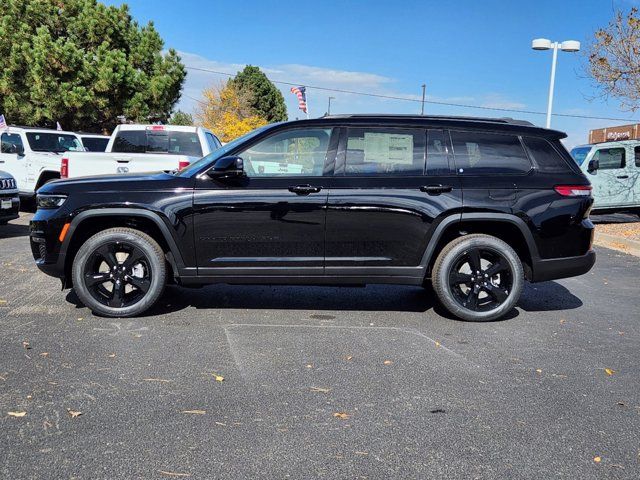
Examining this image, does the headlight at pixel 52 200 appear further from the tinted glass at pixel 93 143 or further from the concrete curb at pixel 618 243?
the tinted glass at pixel 93 143

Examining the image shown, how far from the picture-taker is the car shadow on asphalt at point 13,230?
32.4ft

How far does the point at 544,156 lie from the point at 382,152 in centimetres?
152

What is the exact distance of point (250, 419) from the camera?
122 inches

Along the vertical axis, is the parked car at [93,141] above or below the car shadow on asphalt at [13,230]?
above

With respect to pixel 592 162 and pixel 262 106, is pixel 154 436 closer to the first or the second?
pixel 592 162

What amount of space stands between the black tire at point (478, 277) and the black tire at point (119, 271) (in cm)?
257

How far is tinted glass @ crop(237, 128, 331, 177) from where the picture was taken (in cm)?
500

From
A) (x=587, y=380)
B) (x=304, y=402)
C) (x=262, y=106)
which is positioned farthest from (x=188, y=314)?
(x=262, y=106)

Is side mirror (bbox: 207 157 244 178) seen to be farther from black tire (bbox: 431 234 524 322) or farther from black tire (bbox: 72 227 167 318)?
black tire (bbox: 431 234 524 322)

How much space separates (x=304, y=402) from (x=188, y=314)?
2216 mm

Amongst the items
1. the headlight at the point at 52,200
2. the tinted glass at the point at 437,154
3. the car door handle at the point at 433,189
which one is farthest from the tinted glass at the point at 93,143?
the car door handle at the point at 433,189

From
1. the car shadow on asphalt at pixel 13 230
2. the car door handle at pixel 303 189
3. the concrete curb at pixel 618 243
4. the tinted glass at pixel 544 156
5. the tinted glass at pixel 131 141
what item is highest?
the tinted glass at pixel 131 141

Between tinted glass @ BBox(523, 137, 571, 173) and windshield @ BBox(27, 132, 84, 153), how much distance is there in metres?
11.4

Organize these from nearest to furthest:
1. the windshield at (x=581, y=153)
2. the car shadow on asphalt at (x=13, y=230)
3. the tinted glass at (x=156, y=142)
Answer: the tinted glass at (x=156, y=142), the car shadow on asphalt at (x=13, y=230), the windshield at (x=581, y=153)
